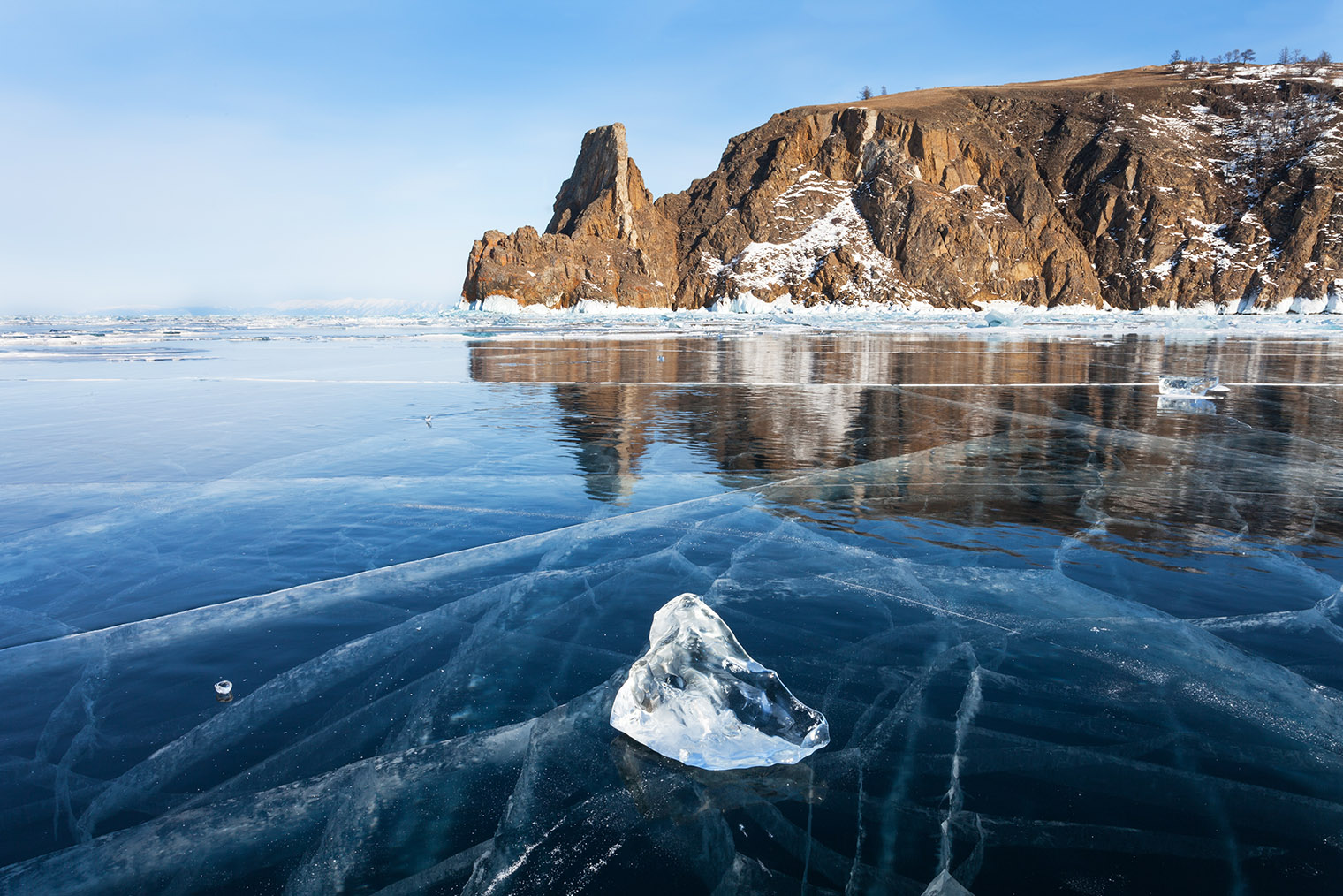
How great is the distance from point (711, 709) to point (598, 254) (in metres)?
118

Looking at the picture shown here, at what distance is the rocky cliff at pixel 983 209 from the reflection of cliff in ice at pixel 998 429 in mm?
91238

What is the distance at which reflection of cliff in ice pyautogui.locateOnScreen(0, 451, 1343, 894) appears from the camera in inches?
94.0

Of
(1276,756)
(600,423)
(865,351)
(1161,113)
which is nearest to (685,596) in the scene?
(1276,756)

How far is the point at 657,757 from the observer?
300 cm

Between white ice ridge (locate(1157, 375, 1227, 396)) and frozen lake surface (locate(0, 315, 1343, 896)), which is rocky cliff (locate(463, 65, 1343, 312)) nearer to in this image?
white ice ridge (locate(1157, 375, 1227, 396))

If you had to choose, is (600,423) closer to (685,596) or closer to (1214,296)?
(685,596)

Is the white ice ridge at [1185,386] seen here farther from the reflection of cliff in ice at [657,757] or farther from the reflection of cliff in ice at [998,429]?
the reflection of cliff in ice at [657,757]

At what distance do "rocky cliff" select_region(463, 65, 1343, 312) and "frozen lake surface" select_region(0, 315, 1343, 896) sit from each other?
103 metres

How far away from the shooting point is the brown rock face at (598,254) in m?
111

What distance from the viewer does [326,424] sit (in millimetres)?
10930

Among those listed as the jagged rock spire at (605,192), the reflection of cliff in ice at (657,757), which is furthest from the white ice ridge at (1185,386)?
the jagged rock spire at (605,192)

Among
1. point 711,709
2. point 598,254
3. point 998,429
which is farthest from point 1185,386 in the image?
point 598,254

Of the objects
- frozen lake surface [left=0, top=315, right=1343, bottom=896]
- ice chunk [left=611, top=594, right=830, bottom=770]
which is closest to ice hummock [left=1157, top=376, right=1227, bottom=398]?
frozen lake surface [left=0, top=315, right=1343, bottom=896]

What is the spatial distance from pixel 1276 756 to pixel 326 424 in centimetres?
1139
